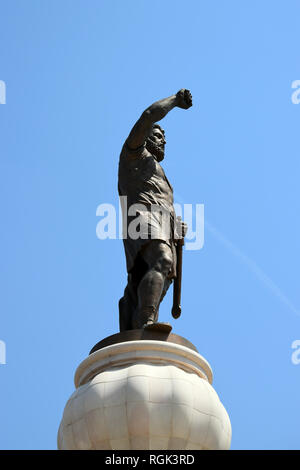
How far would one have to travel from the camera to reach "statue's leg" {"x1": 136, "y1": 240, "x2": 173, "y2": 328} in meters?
12.7

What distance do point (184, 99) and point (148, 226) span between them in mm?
2406

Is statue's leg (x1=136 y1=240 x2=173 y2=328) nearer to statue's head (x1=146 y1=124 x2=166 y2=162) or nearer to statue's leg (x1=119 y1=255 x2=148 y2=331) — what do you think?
statue's leg (x1=119 y1=255 x2=148 y2=331)

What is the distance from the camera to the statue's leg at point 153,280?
12.7m

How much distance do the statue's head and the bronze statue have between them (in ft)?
0.40

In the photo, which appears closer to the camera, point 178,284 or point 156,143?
point 178,284

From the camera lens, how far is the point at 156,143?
14703 mm

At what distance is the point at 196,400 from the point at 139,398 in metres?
0.80

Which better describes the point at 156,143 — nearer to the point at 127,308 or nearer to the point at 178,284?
the point at 178,284

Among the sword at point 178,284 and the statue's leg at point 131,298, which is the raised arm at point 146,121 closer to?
the sword at point 178,284

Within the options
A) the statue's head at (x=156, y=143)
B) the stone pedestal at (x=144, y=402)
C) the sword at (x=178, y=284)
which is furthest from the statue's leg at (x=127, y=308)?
the statue's head at (x=156, y=143)

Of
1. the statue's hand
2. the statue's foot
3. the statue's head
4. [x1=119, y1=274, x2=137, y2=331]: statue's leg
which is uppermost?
the statue's hand

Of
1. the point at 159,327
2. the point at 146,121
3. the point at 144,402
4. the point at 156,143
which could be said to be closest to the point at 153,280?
the point at 159,327

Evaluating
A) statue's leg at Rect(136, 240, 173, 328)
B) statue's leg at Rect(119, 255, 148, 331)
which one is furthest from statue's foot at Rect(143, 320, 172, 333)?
statue's leg at Rect(119, 255, 148, 331)
